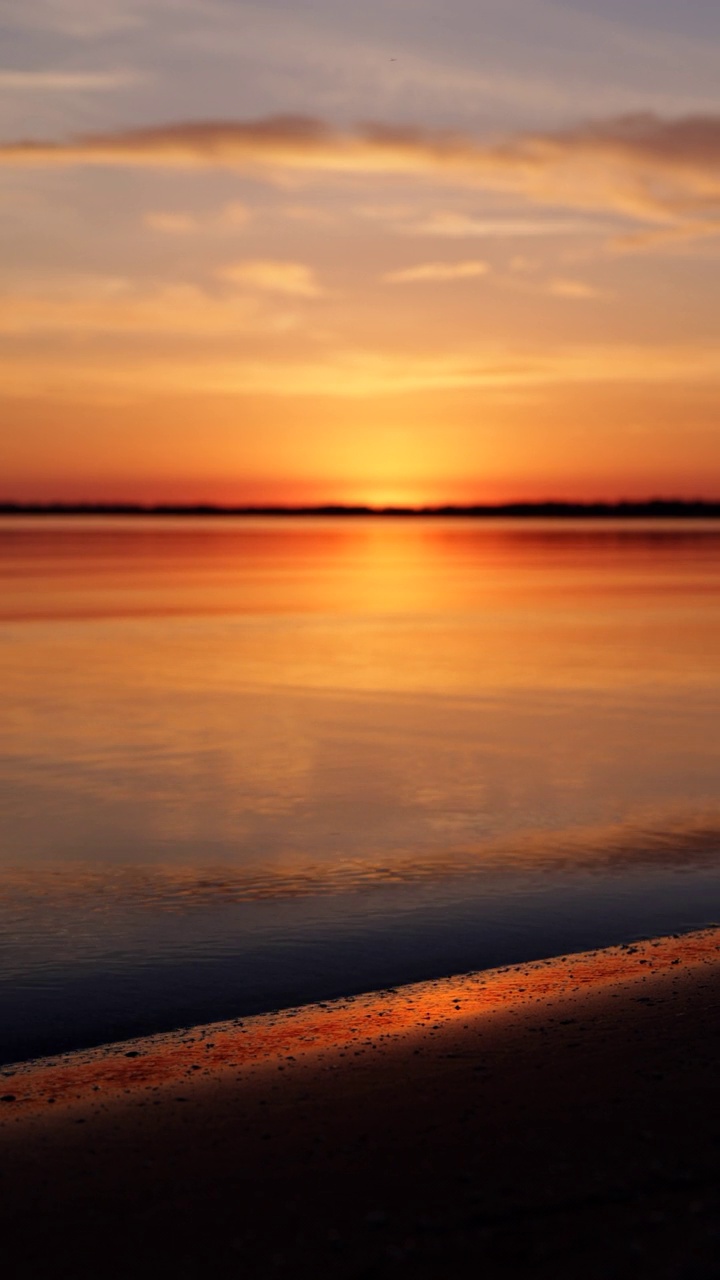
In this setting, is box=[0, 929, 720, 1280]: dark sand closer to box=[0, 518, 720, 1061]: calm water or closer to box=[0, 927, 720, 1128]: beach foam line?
box=[0, 927, 720, 1128]: beach foam line

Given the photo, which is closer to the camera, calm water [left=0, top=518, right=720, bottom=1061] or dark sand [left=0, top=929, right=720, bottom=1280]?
dark sand [left=0, top=929, right=720, bottom=1280]

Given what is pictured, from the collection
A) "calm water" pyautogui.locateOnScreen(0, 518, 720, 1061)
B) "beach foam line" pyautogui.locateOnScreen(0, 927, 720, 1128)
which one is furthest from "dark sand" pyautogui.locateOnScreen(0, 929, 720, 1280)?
"calm water" pyautogui.locateOnScreen(0, 518, 720, 1061)

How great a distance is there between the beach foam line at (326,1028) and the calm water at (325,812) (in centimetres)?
26

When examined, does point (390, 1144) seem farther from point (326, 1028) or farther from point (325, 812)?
point (325, 812)

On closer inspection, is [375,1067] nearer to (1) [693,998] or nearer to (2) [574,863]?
(1) [693,998]

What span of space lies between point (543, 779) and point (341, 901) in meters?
4.77

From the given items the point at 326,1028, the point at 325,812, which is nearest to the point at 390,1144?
the point at 326,1028

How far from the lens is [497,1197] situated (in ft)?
15.2

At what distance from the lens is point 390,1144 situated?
5.10 m

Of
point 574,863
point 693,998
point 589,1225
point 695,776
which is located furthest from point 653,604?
point 589,1225

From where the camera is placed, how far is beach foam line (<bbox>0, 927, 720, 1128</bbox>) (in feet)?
19.6

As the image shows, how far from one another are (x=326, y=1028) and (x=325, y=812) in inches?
211

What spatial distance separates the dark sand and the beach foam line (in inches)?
0.8

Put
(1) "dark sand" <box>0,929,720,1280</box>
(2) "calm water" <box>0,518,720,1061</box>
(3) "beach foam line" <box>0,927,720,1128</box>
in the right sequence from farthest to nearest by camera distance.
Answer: (2) "calm water" <box>0,518,720,1061</box>, (3) "beach foam line" <box>0,927,720,1128</box>, (1) "dark sand" <box>0,929,720,1280</box>
